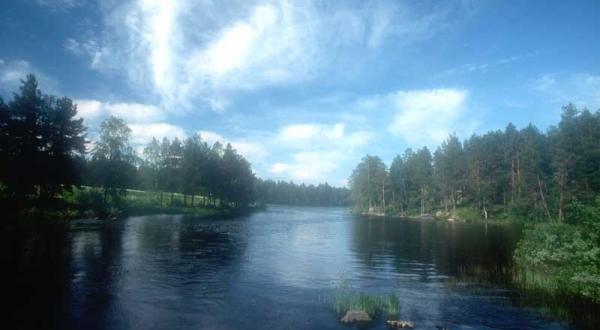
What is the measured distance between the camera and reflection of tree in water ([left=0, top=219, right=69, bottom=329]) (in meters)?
17.4

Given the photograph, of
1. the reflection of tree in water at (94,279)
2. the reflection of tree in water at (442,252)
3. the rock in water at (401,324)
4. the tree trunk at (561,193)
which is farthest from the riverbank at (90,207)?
the tree trunk at (561,193)

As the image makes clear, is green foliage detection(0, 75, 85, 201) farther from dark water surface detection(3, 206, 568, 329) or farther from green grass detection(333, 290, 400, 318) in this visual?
green grass detection(333, 290, 400, 318)

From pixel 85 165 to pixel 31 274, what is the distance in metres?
59.0

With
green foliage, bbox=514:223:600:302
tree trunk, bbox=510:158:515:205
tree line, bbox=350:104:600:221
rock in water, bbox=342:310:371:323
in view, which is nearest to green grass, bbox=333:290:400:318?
rock in water, bbox=342:310:371:323

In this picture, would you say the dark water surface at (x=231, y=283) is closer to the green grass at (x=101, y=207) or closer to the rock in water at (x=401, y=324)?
the rock in water at (x=401, y=324)

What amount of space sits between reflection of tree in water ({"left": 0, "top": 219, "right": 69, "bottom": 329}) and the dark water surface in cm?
7

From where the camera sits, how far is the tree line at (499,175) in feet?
235

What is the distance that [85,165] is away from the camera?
76.1 meters

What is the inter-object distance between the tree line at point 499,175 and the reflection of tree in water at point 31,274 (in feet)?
155

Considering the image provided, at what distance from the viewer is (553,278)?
25797 millimetres

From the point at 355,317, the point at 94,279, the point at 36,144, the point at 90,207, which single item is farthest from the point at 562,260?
the point at 90,207

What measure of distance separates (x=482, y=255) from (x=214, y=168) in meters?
87.1

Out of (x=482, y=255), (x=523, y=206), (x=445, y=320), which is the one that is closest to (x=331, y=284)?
(x=445, y=320)

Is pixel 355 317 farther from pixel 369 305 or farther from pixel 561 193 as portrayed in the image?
pixel 561 193
